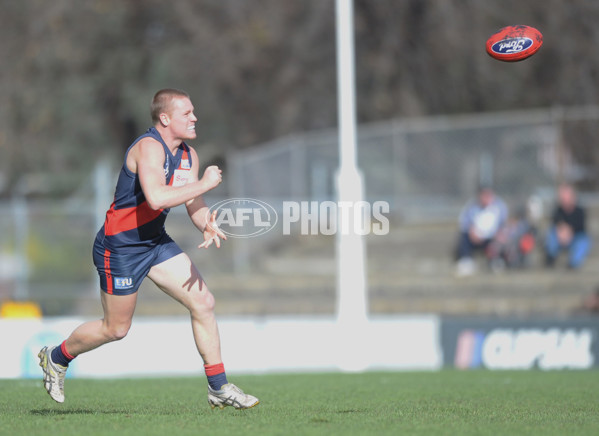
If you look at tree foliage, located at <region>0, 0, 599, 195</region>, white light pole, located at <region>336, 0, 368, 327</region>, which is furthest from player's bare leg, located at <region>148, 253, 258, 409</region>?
tree foliage, located at <region>0, 0, 599, 195</region>

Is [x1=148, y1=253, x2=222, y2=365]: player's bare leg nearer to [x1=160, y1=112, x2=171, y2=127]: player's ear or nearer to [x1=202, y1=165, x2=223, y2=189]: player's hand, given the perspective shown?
[x1=202, y1=165, x2=223, y2=189]: player's hand

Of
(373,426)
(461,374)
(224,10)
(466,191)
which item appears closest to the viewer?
(373,426)

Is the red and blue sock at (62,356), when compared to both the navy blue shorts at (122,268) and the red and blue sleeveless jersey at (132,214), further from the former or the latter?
the red and blue sleeveless jersey at (132,214)

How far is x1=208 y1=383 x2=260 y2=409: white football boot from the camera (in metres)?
6.38

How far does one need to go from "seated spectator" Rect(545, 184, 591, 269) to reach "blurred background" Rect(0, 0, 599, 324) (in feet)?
1.04

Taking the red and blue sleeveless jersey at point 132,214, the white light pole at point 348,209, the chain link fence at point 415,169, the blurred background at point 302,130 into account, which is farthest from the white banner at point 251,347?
the red and blue sleeveless jersey at point 132,214

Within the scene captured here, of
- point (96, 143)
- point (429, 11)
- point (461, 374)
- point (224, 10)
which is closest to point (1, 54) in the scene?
point (96, 143)

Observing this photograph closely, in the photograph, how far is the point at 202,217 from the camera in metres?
6.50

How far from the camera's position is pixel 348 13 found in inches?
510

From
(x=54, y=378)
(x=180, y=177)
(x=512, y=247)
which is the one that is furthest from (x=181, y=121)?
(x=512, y=247)

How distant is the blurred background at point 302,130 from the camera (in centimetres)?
1652

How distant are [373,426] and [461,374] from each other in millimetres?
5246

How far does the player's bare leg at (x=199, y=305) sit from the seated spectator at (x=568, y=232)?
11.0 meters

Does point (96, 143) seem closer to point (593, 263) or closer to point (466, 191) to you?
point (466, 191)
